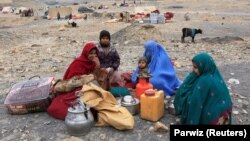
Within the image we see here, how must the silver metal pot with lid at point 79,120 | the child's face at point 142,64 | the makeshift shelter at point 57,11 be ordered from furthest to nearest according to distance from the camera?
the makeshift shelter at point 57,11 < the child's face at point 142,64 < the silver metal pot with lid at point 79,120

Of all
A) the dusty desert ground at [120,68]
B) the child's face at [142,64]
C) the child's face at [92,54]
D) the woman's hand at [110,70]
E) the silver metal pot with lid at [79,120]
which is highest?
the child's face at [92,54]

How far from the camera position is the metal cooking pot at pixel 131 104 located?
4.35 meters

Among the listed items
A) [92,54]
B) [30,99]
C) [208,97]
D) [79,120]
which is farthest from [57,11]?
[208,97]

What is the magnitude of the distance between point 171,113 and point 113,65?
4.51 feet

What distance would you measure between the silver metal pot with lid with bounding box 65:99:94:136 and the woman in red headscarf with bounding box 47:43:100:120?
447 millimetres

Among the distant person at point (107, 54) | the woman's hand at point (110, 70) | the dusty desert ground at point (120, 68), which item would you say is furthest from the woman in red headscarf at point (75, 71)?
the distant person at point (107, 54)

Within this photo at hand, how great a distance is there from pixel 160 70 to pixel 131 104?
0.96 m

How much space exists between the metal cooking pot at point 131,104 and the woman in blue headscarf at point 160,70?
2.07 ft

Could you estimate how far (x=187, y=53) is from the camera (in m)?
10.3

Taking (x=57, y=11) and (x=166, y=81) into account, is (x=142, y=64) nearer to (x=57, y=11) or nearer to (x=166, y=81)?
(x=166, y=81)

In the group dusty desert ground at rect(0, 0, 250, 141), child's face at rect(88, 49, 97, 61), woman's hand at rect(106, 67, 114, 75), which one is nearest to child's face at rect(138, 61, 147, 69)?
woman's hand at rect(106, 67, 114, 75)

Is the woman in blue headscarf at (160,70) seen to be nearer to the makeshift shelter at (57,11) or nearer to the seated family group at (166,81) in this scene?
the seated family group at (166,81)

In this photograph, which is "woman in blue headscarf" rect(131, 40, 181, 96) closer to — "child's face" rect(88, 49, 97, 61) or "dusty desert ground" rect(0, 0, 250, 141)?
"dusty desert ground" rect(0, 0, 250, 141)

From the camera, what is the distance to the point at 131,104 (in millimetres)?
4352
